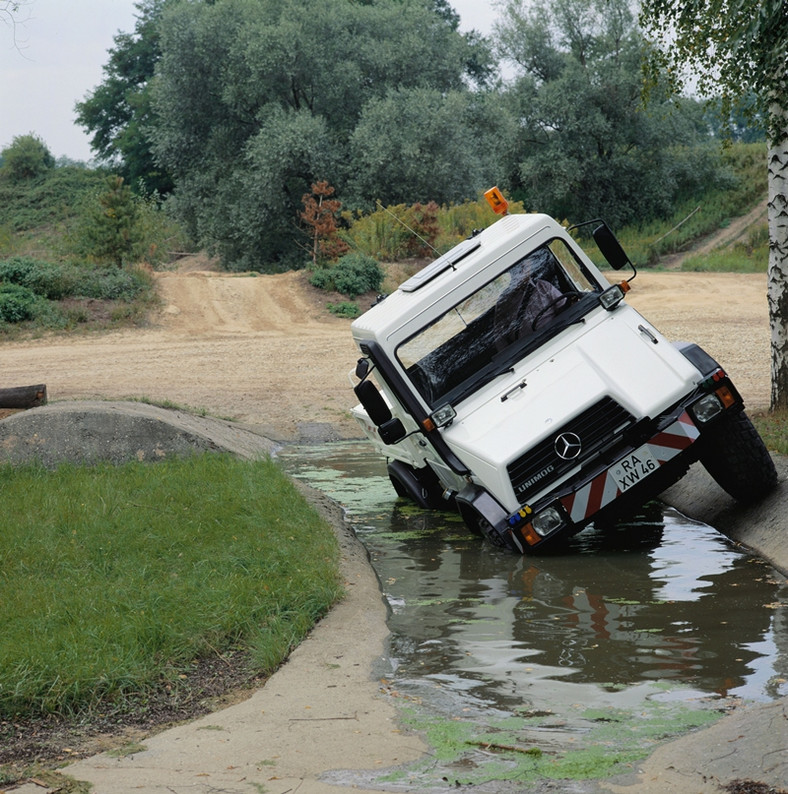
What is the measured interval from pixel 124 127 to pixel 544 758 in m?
68.7

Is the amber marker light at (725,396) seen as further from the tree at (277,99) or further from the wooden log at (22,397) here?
the tree at (277,99)

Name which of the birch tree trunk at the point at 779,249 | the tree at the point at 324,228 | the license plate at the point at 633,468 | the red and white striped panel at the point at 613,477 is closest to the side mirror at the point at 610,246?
the red and white striped panel at the point at 613,477

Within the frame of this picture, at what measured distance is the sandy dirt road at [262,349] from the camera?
1786 cm

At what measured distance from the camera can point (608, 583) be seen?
25.5 ft

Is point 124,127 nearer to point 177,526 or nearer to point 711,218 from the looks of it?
point 711,218

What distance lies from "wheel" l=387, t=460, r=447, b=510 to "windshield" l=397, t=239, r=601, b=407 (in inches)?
61.3

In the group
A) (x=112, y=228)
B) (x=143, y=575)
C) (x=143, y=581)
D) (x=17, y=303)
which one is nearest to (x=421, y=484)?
(x=143, y=575)

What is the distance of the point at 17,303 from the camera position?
1054 inches

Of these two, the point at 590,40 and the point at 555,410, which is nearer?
the point at 555,410

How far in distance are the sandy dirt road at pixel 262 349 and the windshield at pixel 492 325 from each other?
675 cm

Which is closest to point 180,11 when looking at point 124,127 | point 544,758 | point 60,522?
point 124,127

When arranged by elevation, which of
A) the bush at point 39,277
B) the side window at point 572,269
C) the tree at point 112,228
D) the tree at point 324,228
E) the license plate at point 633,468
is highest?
the tree at point 112,228

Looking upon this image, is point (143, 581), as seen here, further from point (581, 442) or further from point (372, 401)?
point (581, 442)

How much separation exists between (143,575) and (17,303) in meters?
20.7
